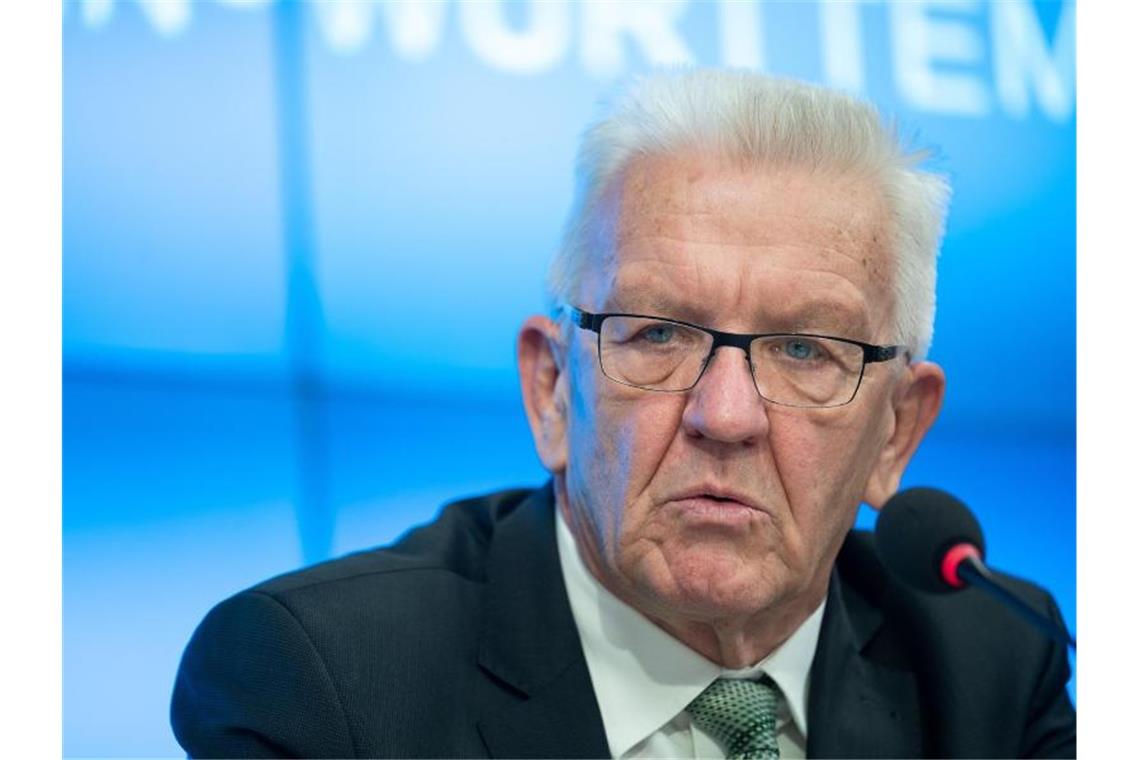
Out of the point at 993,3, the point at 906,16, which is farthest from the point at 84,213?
the point at 993,3

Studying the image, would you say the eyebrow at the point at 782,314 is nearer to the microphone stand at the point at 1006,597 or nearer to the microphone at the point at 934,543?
the microphone at the point at 934,543

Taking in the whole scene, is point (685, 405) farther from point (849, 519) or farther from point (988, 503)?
point (988, 503)

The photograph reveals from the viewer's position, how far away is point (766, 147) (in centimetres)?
188

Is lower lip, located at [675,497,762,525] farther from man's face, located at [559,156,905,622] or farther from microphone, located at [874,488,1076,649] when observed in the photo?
microphone, located at [874,488,1076,649]

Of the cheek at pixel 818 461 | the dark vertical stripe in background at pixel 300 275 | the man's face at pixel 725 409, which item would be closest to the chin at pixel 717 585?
Answer: the man's face at pixel 725 409

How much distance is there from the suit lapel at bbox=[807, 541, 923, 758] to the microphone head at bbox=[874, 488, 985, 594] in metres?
0.54

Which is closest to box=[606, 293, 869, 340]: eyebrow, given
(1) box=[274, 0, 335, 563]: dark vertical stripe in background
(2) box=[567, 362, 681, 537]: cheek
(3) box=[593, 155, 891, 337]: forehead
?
(3) box=[593, 155, 891, 337]: forehead

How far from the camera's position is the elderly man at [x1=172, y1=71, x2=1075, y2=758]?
5.73 ft

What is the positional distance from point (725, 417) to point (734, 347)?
4.7 inches

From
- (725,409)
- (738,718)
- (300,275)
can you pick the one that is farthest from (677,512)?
(300,275)

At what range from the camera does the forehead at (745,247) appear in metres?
1.79

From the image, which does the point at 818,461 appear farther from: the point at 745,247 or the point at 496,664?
the point at 496,664

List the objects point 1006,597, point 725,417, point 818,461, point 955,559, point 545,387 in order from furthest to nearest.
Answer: point 545,387 < point 818,461 < point 725,417 < point 955,559 < point 1006,597

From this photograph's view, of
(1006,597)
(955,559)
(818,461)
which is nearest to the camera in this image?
(1006,597)
